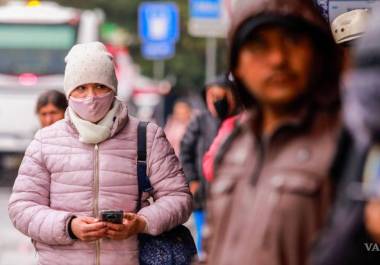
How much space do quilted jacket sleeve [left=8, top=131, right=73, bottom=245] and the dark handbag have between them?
1.13 feet

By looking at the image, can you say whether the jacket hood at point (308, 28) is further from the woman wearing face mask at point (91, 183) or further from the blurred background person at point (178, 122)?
the blurred background person at point (178, 122)

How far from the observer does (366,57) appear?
3.04 metres

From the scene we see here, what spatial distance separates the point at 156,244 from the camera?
5.78 metres

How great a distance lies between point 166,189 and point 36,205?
579 mm

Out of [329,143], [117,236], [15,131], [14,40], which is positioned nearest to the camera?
[329,143]

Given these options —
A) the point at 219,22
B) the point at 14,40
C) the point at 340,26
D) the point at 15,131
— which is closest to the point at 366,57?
the point at 340,26

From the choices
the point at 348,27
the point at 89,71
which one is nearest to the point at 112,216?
the point at 89,71

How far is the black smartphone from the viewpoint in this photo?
5.46 meters

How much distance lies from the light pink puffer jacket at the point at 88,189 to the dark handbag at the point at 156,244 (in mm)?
27

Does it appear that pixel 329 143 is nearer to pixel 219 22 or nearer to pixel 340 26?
pixel 340 26

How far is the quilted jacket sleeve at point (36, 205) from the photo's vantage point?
5621mm

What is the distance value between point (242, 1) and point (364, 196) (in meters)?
0.92

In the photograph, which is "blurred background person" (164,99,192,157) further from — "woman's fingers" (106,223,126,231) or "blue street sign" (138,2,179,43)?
"woman's fingers" (106,223,126,231)

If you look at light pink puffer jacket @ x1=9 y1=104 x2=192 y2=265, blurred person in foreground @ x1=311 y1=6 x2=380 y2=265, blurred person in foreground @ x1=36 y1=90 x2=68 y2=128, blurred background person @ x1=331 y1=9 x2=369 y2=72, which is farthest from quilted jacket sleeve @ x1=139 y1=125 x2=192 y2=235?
blurred person in foreground @ x1=36 y1=90 x2=68 y2=128
